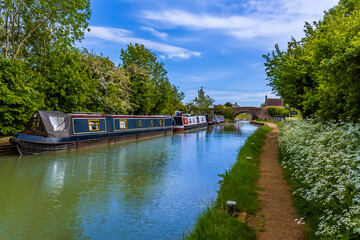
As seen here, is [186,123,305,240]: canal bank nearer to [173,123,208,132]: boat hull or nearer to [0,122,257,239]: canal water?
[0,122,257,239]: canal water

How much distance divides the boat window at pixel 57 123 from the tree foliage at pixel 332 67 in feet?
40.5

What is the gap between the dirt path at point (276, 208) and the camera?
388 cm

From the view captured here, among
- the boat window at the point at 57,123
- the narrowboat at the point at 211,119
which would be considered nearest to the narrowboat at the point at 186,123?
the narrowboat at the point at 211,119

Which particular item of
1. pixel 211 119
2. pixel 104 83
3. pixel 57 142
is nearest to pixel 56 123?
A: pixel 57 142

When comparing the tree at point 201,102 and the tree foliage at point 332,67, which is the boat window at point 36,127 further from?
the tree at point 201,102

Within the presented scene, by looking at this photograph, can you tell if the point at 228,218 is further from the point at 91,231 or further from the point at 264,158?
the point at 264,158

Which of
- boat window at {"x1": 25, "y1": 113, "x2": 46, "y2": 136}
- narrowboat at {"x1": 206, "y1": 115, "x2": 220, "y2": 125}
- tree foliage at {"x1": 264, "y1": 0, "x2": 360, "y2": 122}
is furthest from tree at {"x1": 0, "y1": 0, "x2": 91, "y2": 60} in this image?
narrowboat at {"x1": 206, "y1": 115, "x2": 220, "y2": 125}

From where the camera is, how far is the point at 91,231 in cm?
505

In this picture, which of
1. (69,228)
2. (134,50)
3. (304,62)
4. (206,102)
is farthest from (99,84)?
(206,102)

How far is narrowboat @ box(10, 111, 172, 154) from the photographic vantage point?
13203mm

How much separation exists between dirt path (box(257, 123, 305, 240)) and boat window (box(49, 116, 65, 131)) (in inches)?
438

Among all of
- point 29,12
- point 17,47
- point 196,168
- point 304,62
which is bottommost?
point 196,168

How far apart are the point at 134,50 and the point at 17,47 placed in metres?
15.1

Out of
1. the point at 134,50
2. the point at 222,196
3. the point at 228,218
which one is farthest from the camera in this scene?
the point at 134,50
